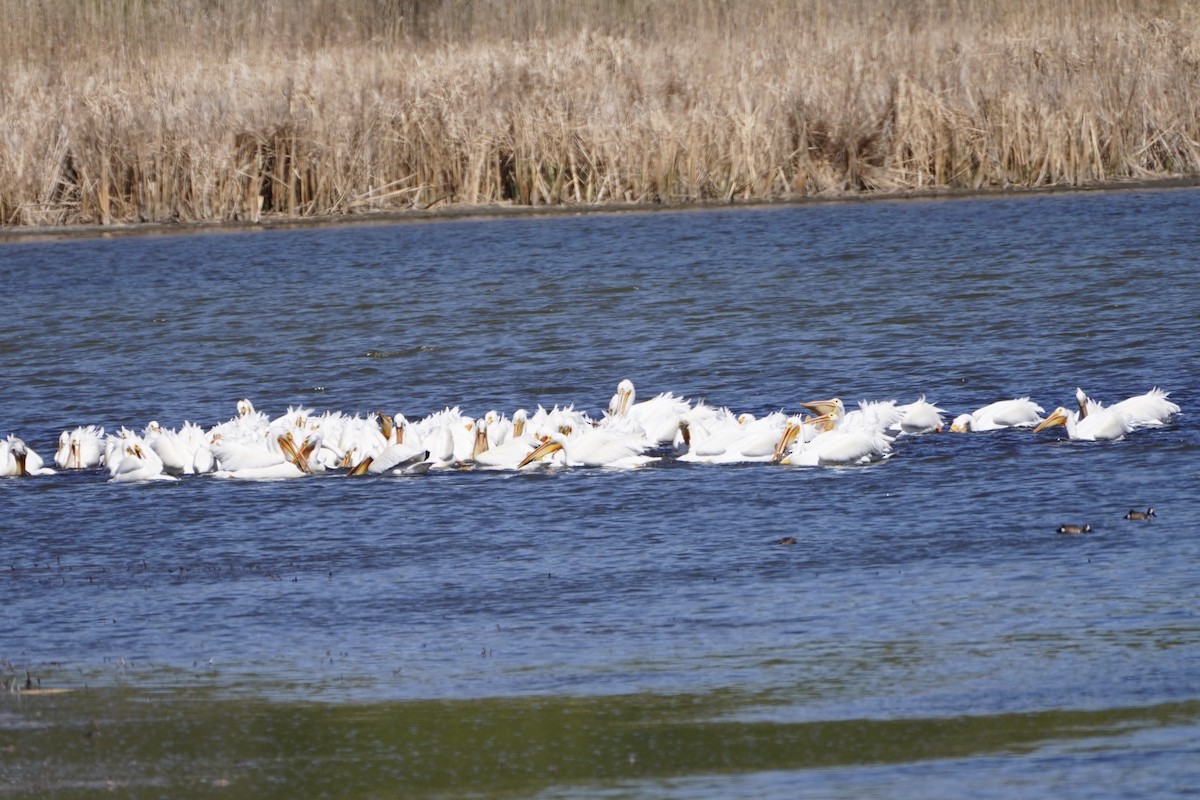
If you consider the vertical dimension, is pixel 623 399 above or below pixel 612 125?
below

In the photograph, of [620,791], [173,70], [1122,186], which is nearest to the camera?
[620,791]

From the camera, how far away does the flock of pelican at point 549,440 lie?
9508 millimetres

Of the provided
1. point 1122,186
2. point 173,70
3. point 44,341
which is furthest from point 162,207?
point 1122,186

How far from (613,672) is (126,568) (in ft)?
9.19

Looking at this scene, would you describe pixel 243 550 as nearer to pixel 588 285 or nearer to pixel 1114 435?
pixel 1114 435

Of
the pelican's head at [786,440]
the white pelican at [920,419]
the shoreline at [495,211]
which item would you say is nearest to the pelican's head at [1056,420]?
the white pelican at [920,419]

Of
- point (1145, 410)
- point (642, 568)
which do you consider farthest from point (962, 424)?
point (642, 568)

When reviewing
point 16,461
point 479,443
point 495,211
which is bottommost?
point 16,461

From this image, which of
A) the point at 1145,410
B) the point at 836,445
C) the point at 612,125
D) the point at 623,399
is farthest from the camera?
the point at 612,125

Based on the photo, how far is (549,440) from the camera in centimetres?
970

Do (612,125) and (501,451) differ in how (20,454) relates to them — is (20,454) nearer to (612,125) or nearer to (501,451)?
(501,451)

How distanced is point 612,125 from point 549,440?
11.4 metres

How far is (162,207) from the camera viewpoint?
21.2 m

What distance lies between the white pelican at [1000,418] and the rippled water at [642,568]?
0.13 m
